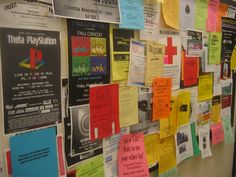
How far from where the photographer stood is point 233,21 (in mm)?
1385

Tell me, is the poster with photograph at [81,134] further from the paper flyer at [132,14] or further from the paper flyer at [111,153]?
the paper flyer at [132,14]

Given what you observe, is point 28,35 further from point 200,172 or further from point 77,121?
point 200,172

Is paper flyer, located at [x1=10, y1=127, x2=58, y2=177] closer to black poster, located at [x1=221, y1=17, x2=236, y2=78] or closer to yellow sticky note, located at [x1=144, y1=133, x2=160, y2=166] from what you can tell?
yellow sticky note, located at [x1=144, y1=133, x2=160, y2=166]

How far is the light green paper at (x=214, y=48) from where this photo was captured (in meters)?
1.25

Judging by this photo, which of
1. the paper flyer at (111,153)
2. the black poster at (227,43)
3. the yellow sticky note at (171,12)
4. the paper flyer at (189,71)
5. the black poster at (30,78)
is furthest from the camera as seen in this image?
the black poster at (227,43)

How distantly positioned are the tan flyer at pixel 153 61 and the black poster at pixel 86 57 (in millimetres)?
175

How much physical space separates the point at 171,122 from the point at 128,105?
264 millimetres

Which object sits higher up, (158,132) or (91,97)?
(91,97)

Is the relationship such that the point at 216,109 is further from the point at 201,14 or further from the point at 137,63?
the point at 137,63

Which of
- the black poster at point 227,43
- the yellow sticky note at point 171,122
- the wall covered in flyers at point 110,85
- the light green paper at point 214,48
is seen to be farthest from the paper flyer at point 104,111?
the black poster at point 227,43

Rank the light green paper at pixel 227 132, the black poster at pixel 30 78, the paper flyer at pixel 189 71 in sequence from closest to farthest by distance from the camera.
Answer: the black poster at pixel 30 78, the paper flyer at pixel 189 71, the light green paper at pixel 227 132

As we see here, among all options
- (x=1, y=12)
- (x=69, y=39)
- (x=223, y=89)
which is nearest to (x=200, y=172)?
(x=223, y=89)

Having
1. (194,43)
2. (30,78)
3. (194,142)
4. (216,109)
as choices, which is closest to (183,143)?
(194,142)

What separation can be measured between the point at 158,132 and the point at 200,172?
47 centimetres
